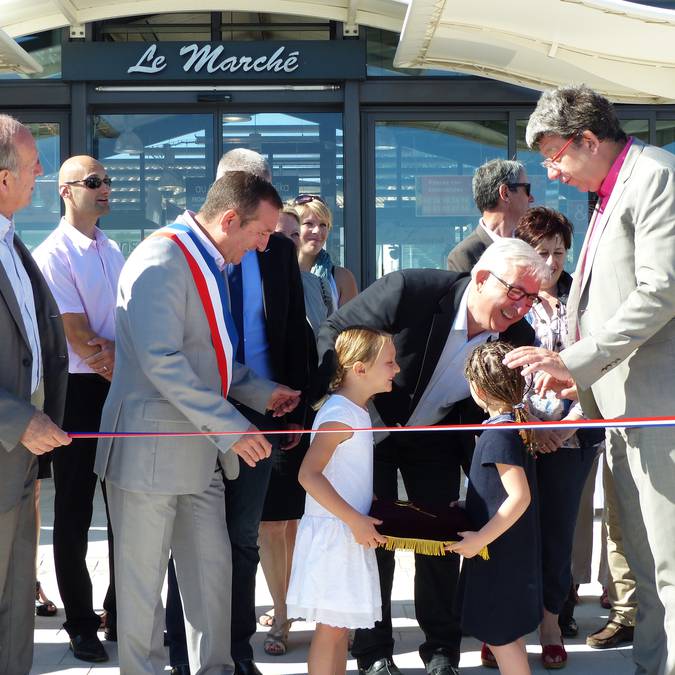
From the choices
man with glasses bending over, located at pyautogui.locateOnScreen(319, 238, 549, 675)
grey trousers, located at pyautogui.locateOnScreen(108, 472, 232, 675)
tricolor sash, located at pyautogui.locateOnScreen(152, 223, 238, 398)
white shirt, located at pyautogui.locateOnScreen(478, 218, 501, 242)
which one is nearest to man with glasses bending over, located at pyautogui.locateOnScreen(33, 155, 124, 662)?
grey trousers, located at pyautogui.locateOnScreen(108, 472, 232, 675)

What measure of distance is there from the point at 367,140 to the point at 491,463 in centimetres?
588

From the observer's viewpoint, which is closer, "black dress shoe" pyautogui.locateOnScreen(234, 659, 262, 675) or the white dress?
the white dress

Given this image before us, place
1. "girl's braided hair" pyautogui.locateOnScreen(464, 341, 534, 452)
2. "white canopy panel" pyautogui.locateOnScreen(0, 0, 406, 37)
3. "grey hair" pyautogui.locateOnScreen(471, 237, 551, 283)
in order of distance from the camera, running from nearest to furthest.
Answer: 1. "girl's braided hair" pyautogui.locateOnScreen(464, 341, 534, 452)
2. "grey hair" pyautogui.locateOnScreen(471, 237, 551, 283)
3. "white canopy panel" pyautogui.locateOnScreen(0, 0, 406, 37)

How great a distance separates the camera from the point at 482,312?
13.5 feet

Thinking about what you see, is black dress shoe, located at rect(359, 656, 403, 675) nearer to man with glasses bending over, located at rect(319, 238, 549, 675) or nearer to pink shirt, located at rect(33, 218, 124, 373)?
man with glasses bending over, located at rect(319, 238, 549, 675)

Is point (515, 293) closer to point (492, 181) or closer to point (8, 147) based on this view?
point (492, 181)

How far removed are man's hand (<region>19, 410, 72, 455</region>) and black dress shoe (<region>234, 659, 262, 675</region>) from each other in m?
1.35

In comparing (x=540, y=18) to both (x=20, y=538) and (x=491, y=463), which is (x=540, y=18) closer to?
(x=491, y=463)

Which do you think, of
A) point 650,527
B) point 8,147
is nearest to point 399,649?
point 650,527

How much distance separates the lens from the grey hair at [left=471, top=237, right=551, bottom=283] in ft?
13.0

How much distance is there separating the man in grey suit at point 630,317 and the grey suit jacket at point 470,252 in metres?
1.24

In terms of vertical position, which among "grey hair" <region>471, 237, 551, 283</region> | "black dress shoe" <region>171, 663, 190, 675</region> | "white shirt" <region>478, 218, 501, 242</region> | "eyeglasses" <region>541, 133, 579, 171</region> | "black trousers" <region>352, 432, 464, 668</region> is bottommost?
"black dress shoe" <region>171, 663, 190, 675</region>

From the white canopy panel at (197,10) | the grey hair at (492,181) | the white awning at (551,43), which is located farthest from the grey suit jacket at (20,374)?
the white canopy panel at (197,10)

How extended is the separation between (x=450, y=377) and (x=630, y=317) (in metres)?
0.95
